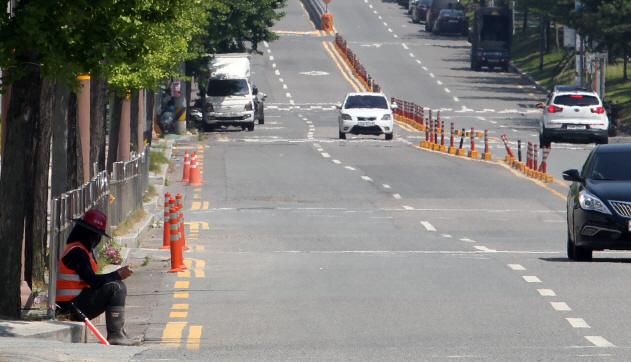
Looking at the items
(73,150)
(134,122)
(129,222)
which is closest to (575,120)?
(134,122)

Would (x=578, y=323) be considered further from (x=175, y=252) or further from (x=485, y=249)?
(x=485, y=249)

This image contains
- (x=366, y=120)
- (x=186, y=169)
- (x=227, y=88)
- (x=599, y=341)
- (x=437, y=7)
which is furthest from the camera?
(x=437, y=7)

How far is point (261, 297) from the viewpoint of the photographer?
12625 millimetres

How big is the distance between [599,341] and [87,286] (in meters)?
4.52

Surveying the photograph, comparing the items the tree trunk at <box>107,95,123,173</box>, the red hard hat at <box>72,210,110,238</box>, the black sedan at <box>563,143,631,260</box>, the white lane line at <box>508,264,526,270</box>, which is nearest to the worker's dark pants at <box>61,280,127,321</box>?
the red hard hat at <box>72,210,110,238</box>

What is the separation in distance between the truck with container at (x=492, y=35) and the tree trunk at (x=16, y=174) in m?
61.1

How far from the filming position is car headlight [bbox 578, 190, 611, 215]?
47.7 ft

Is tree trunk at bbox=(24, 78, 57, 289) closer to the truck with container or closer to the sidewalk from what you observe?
the sidewalk

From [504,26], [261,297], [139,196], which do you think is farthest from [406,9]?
[261,297]

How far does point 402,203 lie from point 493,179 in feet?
17.5

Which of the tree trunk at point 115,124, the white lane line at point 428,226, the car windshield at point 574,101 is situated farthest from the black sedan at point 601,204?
the car windshield at point 574,101

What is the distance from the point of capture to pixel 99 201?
14820mm

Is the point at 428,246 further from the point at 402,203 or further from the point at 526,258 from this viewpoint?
the point at 402,203

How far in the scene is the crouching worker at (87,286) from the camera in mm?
9922
